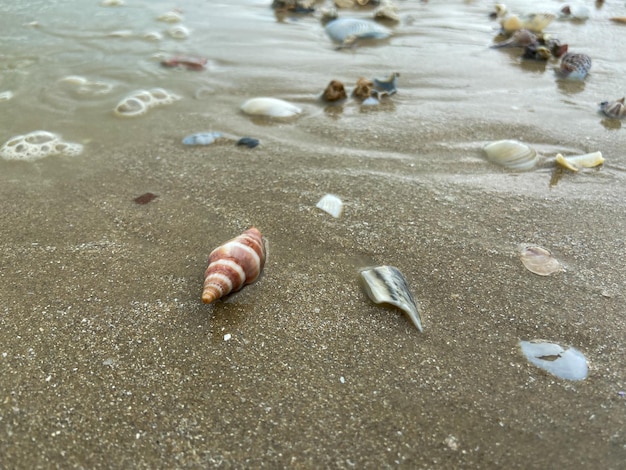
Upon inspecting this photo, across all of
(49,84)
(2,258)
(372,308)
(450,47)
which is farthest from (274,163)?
(450,47)

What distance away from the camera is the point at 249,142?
3385mm

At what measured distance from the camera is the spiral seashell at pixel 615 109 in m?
3.77

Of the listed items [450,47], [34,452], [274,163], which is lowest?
[34,452]

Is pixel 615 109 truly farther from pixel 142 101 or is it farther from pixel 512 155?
pixel 142 101

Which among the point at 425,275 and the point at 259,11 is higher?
the point at 259,11

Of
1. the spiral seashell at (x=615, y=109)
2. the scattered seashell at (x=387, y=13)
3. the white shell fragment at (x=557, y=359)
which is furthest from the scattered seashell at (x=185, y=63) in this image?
the white shell fragment at (x=557, y=359)

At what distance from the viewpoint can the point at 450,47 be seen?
16.8ft

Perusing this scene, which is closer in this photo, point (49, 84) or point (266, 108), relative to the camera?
point (266, 108)

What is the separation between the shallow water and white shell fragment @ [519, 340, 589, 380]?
0.04 metres

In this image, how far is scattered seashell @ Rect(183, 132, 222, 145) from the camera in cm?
340

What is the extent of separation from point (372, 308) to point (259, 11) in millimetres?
5155

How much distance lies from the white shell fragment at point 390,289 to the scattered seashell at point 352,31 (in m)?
3.64

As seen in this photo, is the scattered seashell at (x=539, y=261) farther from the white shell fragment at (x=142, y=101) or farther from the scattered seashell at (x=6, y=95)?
the scattered seashell at (x=6, y=95)

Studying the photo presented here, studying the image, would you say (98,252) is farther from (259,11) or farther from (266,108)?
(259,11)
